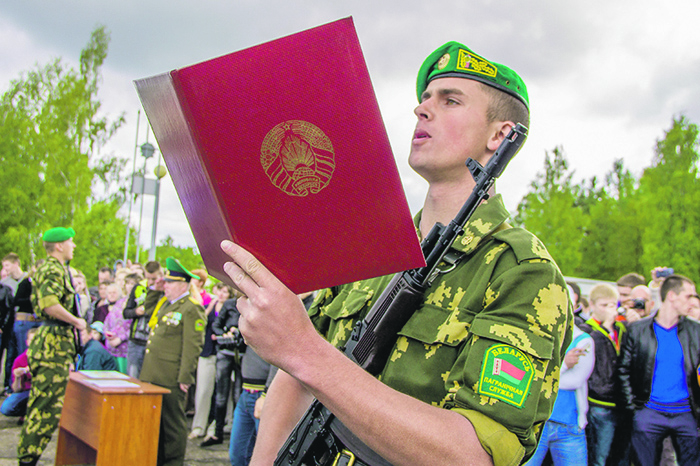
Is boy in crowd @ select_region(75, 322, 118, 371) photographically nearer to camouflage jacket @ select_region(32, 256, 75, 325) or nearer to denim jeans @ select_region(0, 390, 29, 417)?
denim jeans @ select_region(0, 390, 29, 417)

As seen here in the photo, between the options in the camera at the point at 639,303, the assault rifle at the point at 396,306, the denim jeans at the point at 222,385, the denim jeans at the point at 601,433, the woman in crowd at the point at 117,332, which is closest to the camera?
the assault rifle at the point at 396,306

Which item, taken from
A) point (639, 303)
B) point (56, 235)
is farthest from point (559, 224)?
point (56, 235)

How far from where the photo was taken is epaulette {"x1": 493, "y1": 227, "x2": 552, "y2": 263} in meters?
1.23

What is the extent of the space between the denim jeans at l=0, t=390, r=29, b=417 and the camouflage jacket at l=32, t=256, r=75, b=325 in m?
1.66

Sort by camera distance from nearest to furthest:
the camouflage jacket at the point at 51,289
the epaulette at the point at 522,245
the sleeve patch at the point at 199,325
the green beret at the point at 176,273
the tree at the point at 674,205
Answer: the epaulette at the point at 522,245 → the camouflage jacket at the point at 51,289 → the sleeve patch at the point at 199,325 → the green beret at the point at 176,273 → the tree at the point at 674,205

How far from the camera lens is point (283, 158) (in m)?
0.96

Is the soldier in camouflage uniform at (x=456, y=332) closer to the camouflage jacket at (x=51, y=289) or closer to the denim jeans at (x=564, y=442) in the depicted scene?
the denim jeans at (x=564, y=442)

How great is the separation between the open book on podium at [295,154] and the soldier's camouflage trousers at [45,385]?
16.9ft

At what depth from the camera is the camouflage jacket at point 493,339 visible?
1.08 meters

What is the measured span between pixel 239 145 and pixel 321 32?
0.82 feet

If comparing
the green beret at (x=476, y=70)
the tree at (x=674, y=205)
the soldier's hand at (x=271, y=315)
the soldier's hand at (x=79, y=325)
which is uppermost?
the tree at (x=674, y=205)

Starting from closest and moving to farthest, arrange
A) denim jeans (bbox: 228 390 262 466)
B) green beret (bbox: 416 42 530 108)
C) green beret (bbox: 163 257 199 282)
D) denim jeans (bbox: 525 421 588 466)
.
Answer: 1. green beret (bbox: 416 42 530 108)
2. denim jeans (bbox: 525 421 588 466)
3. denim jeans (bbox: 228 390 262 466)
4. green beret (bbox: 163 257 199 282)

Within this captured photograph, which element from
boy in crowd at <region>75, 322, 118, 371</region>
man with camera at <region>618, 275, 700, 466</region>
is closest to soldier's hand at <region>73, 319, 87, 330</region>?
boy in crowd at <region>75, 322, 118, 371</region>

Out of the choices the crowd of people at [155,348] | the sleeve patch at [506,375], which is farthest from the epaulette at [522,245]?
the crowd of people at [155,348]
